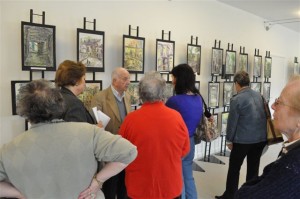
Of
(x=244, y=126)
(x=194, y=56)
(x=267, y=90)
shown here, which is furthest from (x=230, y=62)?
(x=244, y=126)

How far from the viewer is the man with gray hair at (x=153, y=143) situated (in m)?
1.83

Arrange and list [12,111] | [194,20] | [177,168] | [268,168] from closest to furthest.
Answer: [268,168], [177,168], [12,111], [194,20]

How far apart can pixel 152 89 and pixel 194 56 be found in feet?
9.65

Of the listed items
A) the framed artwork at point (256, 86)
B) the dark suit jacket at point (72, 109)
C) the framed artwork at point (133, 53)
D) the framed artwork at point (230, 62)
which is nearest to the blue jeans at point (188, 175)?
the dark suit jacket at point (72, 109)

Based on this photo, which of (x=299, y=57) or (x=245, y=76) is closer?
(x=245, y=76)

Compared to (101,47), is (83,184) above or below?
below

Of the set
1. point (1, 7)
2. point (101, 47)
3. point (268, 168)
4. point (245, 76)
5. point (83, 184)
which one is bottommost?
point (83, 184)

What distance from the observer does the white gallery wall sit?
8.64 feet

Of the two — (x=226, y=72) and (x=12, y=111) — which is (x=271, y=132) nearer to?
(x=226, y=72)

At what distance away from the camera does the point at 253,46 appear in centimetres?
627

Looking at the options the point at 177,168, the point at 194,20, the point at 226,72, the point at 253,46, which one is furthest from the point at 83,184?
the point at 253,46

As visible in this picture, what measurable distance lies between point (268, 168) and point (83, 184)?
86 cm

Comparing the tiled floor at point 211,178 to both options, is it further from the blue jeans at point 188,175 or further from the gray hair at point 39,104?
the gray hair at point 39,104

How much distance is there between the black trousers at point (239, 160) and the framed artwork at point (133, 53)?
64.2 inches
